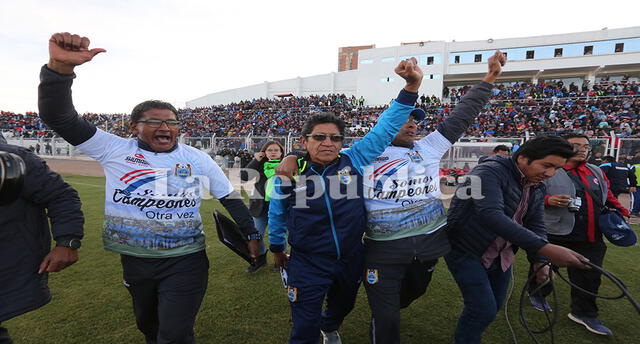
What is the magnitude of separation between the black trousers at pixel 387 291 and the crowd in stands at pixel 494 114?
46.2ft

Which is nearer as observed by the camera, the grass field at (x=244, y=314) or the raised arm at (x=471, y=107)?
the raised arm at (x=471, y=107)

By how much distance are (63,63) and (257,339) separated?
105 inches

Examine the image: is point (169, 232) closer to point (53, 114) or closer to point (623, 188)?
point (53, 114)

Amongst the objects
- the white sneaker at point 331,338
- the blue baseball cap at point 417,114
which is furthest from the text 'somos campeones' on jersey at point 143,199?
the blue baseball cap at point 417,114

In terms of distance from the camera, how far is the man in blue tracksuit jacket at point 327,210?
220 centimetres

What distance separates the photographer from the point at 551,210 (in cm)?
324

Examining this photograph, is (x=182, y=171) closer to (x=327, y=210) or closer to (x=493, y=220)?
(x=327, y=210)

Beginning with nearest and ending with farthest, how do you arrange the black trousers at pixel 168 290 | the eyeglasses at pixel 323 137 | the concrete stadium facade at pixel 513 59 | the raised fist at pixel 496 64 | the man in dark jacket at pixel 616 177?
1. the black trousers at pixel 168 290
2. the eyeglasses at pixel 323 137
3. the raised fist at pixel 496 64
4. the man in dark jacket at pixel 616 177
5. the concrete stadium facade at pixel 513 59

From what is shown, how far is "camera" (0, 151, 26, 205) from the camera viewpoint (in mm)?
1249

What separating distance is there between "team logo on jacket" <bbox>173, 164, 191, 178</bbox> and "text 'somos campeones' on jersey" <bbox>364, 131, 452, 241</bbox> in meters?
1.34

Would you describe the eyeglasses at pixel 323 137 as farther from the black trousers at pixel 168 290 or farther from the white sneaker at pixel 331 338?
the white sneaker at pixel 331 338

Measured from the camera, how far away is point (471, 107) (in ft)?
8.93

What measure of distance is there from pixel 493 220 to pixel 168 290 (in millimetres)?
2326

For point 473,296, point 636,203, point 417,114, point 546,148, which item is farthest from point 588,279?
point 636,203
